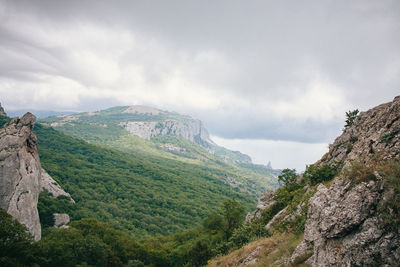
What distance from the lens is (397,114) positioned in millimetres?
12961

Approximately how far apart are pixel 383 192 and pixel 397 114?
25.5ft

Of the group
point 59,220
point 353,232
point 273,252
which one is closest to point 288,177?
point 273,252

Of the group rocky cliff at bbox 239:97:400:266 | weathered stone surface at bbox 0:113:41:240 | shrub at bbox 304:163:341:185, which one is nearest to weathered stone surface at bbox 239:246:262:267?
rocky cliff at bbox 239:97:400:266

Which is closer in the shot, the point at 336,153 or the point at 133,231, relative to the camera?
the point at 336,153

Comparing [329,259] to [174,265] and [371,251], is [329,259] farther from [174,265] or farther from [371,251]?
[174,265]

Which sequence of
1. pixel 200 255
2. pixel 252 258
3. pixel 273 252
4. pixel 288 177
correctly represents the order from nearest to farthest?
1. pixel 273 252
2. pixel 252 258
3. pixel 200 255
4. pixel 288 177

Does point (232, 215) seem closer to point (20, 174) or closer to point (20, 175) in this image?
point (20, 175)

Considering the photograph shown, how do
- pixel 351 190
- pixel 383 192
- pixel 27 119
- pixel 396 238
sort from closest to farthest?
pixel 396 238
pixel 383 192
pixel 351 190
pixel 27 119

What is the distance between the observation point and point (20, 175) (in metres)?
55.2

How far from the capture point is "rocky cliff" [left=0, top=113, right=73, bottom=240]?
51.3 m

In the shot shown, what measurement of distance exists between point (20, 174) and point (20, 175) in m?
0.28

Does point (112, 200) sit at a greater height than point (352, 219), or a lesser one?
lesser

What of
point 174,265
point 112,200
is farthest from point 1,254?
point 112,200

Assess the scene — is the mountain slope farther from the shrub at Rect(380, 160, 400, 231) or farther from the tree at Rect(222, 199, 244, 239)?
the shrub at Rect(380, 160, 400, 231)
